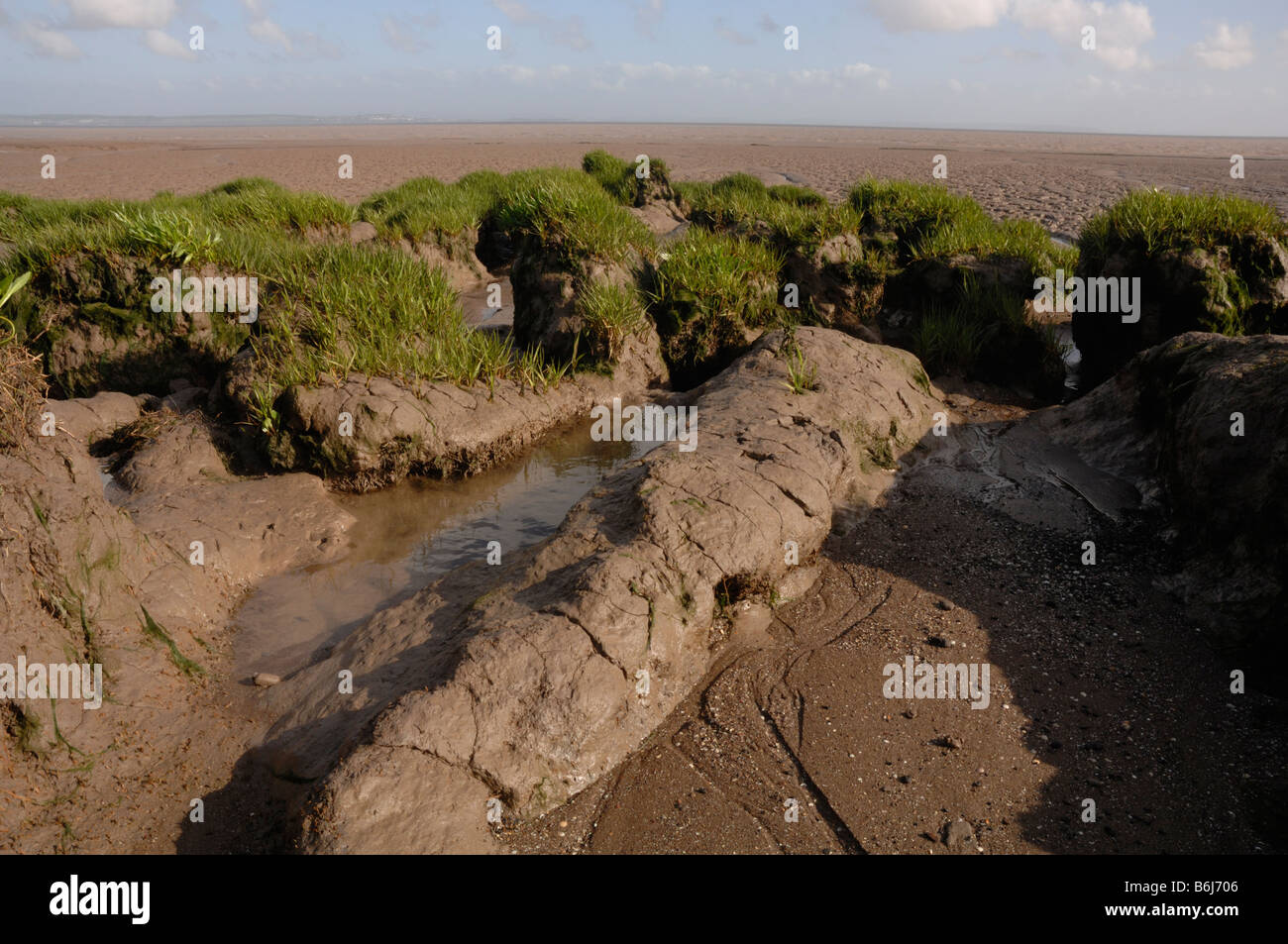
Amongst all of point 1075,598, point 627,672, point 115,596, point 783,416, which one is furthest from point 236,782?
point 1075,598

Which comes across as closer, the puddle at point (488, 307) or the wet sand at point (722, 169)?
the puddle at point (488, 307)

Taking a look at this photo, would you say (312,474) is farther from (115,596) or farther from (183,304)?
(183,304)

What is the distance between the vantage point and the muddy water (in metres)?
5.15

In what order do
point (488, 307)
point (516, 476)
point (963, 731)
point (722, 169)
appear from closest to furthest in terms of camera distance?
1. point (963, 731)
2. point (516, 476)
3. point (488, 307)
4. point (722, 169)

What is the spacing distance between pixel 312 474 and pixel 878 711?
16.0ft

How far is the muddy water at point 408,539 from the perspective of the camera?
515 cm

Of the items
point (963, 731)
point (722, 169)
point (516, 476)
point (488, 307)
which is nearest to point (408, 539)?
point (516, 476)

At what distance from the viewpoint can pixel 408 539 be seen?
6.14 metres

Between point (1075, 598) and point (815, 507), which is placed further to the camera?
point (815, 507)

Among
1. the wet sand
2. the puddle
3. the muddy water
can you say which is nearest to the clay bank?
the muddy water

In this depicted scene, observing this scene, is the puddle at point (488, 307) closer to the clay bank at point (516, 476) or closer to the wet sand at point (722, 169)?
the clay bank at point (516, 476)

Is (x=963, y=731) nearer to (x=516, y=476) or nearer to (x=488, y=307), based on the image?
(x=516, y=476)

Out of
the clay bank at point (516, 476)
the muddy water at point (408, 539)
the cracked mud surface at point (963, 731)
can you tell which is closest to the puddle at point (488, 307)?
the clay bank at point (516, 476)
